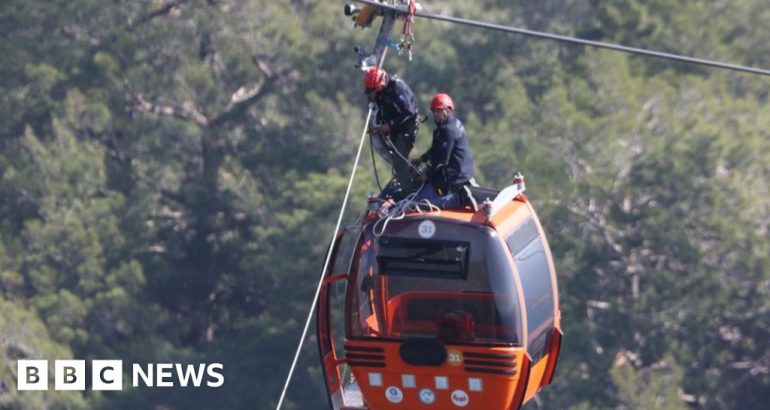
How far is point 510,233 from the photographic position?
12.5 metres

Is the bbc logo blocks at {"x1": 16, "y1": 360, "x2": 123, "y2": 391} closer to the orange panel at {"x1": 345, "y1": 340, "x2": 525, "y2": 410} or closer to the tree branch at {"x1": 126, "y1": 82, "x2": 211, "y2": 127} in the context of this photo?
the tree branch at {"x1": 126, "y1": 82, "x2": 211, "y2": 127}

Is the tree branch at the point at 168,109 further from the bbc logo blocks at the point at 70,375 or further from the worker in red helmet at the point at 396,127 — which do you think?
the worker in red helmet at the point at 396,127

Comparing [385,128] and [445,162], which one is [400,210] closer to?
[445,162]

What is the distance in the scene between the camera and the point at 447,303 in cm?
1277

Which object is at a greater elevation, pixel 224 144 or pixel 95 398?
pixel 224 144

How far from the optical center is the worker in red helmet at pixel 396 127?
12.8 metres

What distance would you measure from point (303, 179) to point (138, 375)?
430cm

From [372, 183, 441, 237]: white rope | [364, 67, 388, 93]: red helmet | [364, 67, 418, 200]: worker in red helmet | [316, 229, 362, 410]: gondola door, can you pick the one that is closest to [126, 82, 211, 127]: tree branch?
[316, 229, 362, 410]: gondola door

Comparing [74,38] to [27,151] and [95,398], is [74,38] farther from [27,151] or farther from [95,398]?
[95,398]

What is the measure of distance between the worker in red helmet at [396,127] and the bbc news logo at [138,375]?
18793 mm

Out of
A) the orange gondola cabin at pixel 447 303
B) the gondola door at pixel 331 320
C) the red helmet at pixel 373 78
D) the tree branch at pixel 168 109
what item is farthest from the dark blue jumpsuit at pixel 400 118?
the tree branch at pixel 168 109

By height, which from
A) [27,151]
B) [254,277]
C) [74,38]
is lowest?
[254,277]

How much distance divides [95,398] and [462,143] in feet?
64.1

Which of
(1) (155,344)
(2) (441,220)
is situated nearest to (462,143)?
(2) (441,220)
